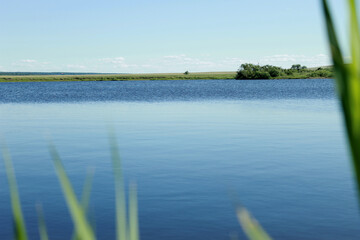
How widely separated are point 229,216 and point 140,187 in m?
2.53

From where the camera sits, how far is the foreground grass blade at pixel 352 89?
0.45 meters

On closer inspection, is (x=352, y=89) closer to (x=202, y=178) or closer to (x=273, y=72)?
(x=202, y=178)

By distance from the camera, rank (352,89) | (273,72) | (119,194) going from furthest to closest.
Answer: (273,72), (119,194), (352,89)

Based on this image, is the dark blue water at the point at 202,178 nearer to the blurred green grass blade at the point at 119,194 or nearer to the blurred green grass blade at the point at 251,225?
the blurred green grass blade at the point at 119,194

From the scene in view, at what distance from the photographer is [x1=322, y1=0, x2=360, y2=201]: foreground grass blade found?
45 cm

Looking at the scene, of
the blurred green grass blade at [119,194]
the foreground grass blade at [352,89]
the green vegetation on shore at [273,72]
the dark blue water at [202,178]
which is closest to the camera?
the foreground grass blade at [352,89]

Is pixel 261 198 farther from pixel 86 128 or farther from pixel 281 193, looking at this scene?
pixel 86 128

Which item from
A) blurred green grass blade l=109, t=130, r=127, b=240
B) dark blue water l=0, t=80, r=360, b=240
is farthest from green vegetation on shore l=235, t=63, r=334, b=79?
blurred green grass blade l=109, t=130, r=127, b=240

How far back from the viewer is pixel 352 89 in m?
0.45

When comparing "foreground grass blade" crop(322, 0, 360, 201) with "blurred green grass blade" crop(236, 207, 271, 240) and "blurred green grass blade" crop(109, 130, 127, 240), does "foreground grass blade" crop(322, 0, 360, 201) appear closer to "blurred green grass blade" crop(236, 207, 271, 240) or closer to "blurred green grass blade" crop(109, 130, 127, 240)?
"blurred green grass blade" crop(236, 207, 271, 240)

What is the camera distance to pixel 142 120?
25.5 meters

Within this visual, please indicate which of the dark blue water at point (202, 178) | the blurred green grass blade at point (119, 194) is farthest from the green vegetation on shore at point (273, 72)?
the blurred green grass blade at point (119, 194)

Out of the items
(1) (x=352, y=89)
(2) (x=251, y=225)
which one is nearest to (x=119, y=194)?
(2) (x=251, y=225)

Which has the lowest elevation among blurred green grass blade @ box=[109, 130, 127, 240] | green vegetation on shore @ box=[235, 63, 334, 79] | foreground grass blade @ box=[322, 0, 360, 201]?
green vegetation on shore @ box=[235, 63, 334, 79]
